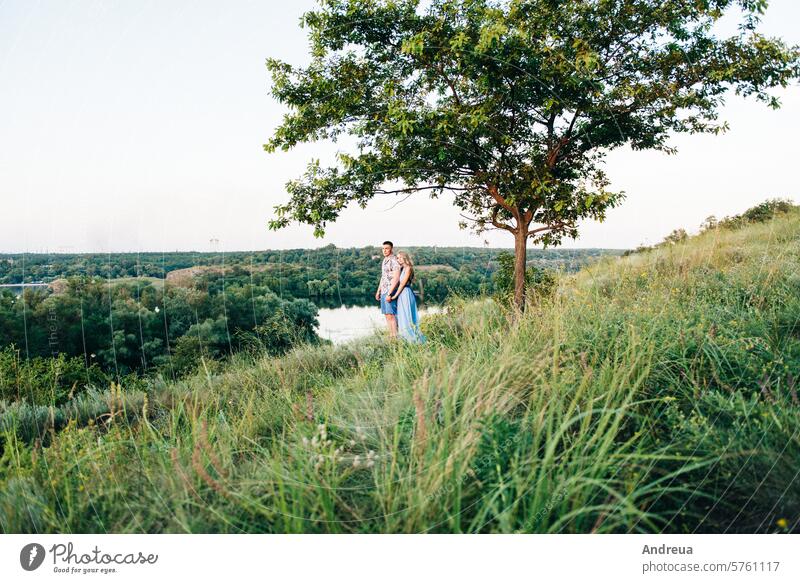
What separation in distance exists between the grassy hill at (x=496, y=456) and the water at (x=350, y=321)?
132 centimetres

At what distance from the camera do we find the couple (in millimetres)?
5398

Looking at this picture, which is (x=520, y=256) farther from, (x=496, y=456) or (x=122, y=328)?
(x=122, y=328)

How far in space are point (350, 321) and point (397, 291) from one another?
1.39 meters

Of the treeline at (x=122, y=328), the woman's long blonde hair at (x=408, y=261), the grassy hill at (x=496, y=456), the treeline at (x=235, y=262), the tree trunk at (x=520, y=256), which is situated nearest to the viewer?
the grassy hill at (x=496, y=456)

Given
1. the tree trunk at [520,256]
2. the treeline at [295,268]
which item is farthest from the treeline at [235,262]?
the tree trunk at [520,256]

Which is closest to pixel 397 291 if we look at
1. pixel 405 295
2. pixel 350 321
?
pixel 405 295

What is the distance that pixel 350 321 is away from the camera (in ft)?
13.7

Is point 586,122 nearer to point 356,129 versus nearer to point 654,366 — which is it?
point 356,129

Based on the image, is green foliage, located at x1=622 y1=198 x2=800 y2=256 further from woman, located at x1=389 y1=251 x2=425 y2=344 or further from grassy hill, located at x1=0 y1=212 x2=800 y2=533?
woman, located at x1=389 y1=251 x2=425 y2=344

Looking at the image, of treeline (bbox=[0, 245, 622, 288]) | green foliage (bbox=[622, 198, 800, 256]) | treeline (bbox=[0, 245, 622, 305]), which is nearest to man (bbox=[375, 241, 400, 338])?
treeline (bbox=[0, 245, 622, 305])
